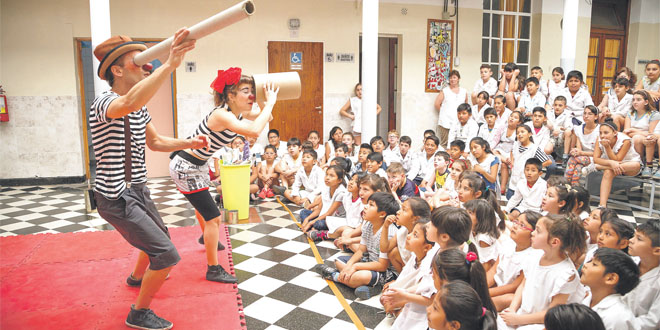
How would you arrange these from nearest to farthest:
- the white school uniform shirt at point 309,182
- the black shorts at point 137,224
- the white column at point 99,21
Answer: the black shorts at point 137,224
the white column at point 99,21
the white school uniform shirt at point 309,182

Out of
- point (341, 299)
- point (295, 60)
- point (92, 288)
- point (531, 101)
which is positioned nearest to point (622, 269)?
point (341, 299)

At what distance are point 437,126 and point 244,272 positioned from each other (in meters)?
6.34

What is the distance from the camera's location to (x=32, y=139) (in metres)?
7.46

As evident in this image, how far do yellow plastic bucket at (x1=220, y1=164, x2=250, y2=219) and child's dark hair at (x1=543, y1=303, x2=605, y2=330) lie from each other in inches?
151

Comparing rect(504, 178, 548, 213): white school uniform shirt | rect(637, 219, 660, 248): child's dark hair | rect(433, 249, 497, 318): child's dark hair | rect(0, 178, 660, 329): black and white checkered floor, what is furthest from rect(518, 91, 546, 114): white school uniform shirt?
rect(433, 249, 497, 318): child's dark hair

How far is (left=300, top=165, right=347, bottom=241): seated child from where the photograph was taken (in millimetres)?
4613

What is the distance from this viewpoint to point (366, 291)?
330 centimetres

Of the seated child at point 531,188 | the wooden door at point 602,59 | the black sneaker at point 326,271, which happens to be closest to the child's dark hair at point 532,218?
the black sneaker at point 326,271

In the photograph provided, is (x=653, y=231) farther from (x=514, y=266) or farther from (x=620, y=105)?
(x=620, y=105)

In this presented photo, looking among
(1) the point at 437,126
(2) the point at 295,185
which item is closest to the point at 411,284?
(2) the point at 295,185

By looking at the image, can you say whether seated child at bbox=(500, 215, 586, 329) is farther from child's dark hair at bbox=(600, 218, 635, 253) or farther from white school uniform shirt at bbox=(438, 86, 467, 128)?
white school uniform shirt at bbox=(438, 86, 467, 128)

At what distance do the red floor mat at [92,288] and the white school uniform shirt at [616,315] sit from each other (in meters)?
1.98

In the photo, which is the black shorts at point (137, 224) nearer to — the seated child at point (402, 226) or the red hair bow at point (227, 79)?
the red hair bow at point (227, 79)

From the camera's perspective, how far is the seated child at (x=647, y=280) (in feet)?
7.11
